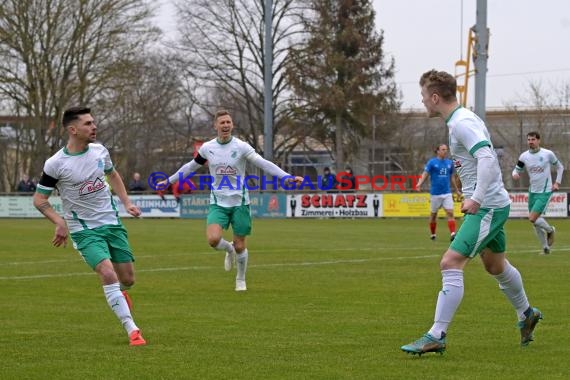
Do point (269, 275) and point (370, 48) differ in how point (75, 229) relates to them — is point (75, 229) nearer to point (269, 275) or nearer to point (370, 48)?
point (269, 275)

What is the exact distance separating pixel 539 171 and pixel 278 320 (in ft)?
37.8

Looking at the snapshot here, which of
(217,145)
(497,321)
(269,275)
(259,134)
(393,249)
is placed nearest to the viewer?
(497,321)

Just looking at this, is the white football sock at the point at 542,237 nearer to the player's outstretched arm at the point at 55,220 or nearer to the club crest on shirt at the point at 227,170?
the club crest on shirt at the point at 227,170

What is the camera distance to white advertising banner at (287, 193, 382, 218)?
43344 millimetres

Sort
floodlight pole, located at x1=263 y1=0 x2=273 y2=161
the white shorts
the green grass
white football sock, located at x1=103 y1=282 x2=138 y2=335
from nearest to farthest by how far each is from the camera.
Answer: the green grass → white football sock, located at x1=103 y1=282 x2=138 y2=335 → the white shorts → floodlight pole, located at x1=263 y1=0 x2=273 y2=161

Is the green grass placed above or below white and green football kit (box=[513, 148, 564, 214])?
below

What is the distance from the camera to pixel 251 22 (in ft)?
212

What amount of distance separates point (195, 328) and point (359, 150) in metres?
58.0

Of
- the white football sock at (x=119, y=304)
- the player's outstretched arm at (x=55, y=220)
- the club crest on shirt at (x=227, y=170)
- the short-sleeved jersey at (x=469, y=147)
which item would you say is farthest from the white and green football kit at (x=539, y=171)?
the white football sock at (x=119, y=304)

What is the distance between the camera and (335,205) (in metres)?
44.0

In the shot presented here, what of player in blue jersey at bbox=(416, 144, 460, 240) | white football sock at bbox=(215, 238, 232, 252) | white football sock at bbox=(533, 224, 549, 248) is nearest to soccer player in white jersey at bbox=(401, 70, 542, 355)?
white football sock at bbox=(215, 238, 232, 252)

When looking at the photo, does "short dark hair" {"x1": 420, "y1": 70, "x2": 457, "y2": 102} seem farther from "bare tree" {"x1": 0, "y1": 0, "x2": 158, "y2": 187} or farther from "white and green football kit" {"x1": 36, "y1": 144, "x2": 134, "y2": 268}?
"bare tree" {"x1": 0, "y1": 0, "x2": 158, "y2": 187}

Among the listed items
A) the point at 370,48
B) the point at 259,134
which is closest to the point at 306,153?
the point at 259,134

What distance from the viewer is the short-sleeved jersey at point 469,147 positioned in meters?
8.28
